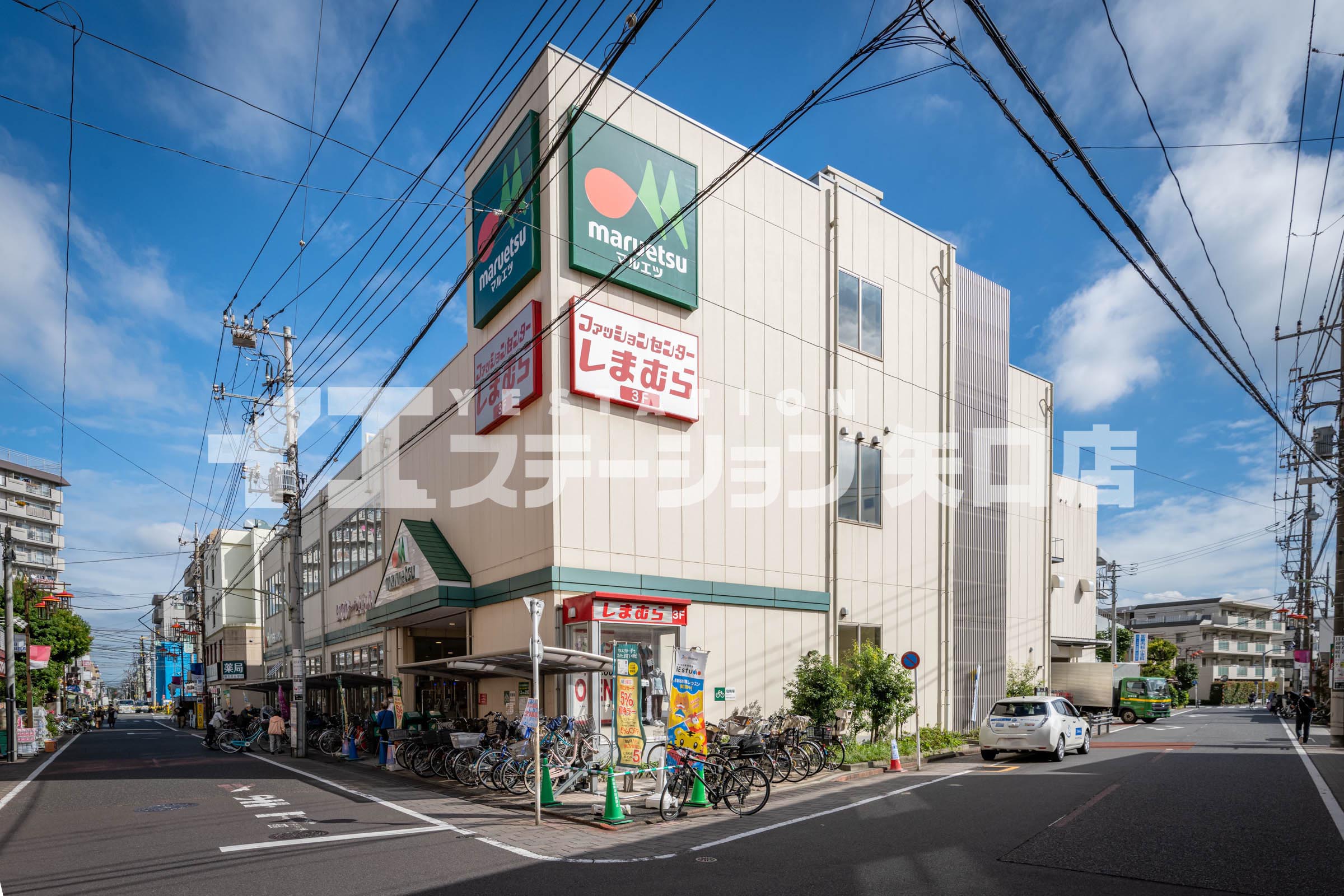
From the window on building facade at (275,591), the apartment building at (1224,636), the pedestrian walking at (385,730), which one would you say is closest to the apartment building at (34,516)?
the window on building facade at (275,591)

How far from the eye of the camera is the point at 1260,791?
14.2 m

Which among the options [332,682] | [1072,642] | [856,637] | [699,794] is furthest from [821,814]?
[1072,642]

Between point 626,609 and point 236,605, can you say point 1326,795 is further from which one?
point 236,605

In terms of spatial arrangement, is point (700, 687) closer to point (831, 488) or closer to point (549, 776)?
point (549, 776)

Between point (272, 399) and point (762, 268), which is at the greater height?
point (762, 268)

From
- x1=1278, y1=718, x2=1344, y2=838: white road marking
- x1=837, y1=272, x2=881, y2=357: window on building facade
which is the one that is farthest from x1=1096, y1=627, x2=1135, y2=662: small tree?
x1=837, y1=272, x2=881, y2=357: window on building facade

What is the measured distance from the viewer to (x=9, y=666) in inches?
1104

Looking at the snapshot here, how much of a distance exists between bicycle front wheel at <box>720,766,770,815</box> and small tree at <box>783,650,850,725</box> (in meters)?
6.88

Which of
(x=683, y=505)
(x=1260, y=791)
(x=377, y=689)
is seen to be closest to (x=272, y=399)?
(x=377, y=689)

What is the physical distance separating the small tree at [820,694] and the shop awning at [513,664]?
20.1 feet

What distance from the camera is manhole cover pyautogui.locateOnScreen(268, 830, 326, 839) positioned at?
11242 millimetres

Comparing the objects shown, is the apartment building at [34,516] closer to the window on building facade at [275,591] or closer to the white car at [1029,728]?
the window on building facade at [275,591]

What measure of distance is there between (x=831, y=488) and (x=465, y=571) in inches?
398

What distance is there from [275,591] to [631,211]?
38023mm
